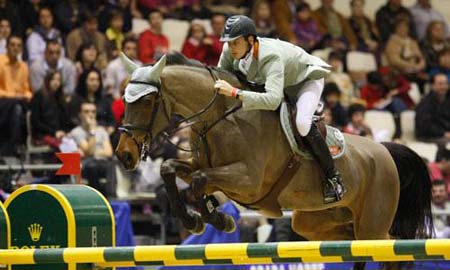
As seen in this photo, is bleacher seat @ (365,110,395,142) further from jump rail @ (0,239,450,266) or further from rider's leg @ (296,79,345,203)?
jump rail @ (0,239,450,266)

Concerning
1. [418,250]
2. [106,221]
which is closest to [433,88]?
[106,221]

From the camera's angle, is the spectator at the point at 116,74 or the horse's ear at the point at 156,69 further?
the spectator at the point at 116,74

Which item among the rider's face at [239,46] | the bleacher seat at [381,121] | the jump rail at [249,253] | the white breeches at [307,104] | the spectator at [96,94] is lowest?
the bleacher seat at [381,121]

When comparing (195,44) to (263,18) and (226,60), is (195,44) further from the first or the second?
(226,60)

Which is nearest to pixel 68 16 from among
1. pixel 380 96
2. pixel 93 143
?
pixel 93 143

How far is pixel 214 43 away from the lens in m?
15.8

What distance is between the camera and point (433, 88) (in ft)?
53.4

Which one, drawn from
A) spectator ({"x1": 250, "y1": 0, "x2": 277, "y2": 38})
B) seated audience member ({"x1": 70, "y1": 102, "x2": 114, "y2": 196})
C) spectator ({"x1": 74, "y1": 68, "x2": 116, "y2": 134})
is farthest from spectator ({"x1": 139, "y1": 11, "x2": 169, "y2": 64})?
seated audience member ({"x1": 70, "y1": 102, "x2": 114, "y2": 196})

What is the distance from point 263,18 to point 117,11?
253cm

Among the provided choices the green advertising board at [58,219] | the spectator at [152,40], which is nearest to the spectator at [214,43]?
the spectator at [152,40]

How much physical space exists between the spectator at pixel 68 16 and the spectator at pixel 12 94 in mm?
1395

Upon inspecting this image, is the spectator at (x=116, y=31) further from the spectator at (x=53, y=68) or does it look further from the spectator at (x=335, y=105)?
the spectator at (x=335, y=105)

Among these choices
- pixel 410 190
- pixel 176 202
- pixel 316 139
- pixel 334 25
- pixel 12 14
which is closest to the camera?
pixel 176 202

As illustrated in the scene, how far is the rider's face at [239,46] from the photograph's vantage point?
823 cm
